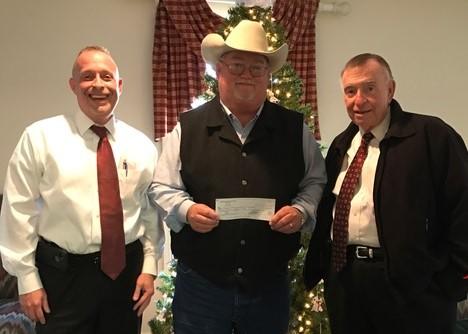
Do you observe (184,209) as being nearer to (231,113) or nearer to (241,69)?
(231,113)

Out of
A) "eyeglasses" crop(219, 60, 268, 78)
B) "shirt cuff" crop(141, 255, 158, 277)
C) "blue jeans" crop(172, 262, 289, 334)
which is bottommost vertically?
"blue jeans" crop(172, 262, 289, 334)

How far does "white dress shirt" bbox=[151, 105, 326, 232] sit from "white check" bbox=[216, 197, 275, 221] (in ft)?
0.35

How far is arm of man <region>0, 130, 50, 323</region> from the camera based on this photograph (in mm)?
1597

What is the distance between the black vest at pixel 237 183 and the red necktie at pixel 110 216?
0.23 meters

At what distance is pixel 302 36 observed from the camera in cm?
383

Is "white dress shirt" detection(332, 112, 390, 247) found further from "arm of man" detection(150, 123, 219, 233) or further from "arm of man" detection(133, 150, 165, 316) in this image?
"arm of man" detection(133, 150, 165, 316)

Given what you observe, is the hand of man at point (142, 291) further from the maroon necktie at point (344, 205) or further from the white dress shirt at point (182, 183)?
the maroon necktie at point (344, 205)

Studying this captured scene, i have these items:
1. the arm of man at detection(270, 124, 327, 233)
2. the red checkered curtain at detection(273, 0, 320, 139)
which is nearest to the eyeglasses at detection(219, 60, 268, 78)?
the arm of man at detection(270, 124, 327, 233)

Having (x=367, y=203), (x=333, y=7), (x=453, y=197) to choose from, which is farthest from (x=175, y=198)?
(x=333, y=7)

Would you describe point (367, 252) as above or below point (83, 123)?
below

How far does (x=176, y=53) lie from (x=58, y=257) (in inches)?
91.6

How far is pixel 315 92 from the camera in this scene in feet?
12.8

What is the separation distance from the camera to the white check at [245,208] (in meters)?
1.67

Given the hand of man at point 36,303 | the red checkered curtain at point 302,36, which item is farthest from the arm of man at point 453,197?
the red checkered curtain at point 302,36
